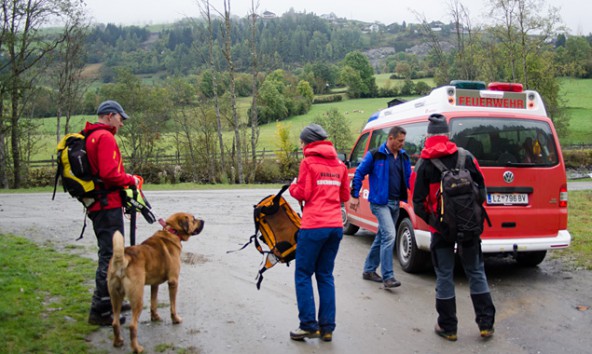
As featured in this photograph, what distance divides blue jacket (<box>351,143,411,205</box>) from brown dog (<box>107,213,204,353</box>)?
7.81ft

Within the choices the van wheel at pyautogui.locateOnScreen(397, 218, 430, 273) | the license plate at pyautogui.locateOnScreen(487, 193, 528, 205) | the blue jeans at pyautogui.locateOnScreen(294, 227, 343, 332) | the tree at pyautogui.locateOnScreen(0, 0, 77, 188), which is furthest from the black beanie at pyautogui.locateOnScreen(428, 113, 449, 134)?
the tree at pyautogui.locateOnScreen(0, 0, 77, 188)

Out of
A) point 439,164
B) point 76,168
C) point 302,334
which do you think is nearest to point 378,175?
point 439,164

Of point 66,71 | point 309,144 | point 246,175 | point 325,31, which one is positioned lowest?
point 246,175

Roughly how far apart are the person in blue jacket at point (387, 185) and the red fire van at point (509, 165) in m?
0.62

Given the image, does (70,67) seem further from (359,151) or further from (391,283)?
(391,283)

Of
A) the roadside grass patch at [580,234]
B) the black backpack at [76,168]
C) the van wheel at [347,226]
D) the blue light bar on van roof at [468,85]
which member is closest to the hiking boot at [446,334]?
the black backpack at [76,168]

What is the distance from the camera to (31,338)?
14.4ft

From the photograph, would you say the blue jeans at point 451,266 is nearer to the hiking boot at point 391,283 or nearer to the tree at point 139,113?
the hiking boot at point 391,283

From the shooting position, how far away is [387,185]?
645 cm

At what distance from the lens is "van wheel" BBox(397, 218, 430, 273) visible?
704 cm

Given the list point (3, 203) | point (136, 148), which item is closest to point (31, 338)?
point (3, 203)

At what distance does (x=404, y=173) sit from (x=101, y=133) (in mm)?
3807

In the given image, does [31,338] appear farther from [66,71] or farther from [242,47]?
[242,47]

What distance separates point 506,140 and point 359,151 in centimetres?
343
